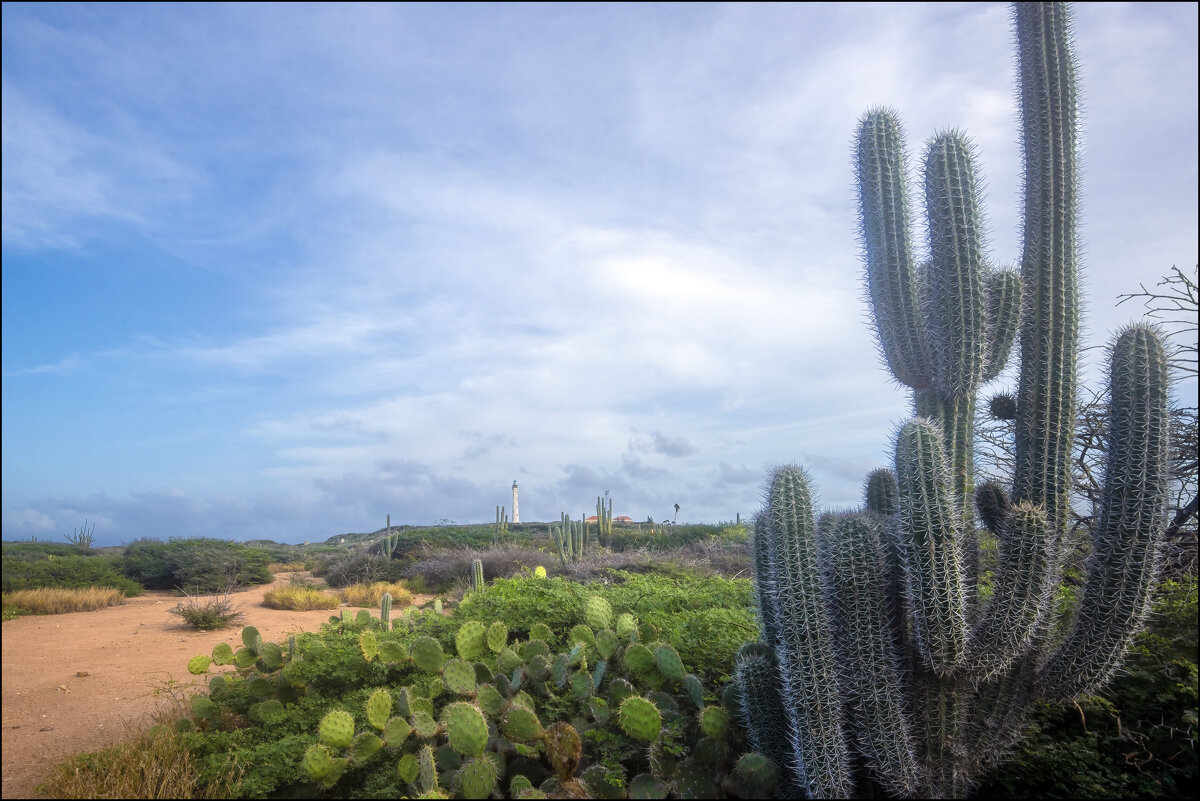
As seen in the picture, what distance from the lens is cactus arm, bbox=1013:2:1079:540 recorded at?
4637 millimetres

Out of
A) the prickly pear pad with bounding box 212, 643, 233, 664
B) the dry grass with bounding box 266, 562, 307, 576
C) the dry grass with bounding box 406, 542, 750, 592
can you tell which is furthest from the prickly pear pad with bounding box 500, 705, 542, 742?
the dry grass with bounding box 266, 562, 307, 576

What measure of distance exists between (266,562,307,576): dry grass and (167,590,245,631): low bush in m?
9.16

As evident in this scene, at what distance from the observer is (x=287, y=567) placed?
20484 millimetres

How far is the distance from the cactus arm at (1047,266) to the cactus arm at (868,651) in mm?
1334

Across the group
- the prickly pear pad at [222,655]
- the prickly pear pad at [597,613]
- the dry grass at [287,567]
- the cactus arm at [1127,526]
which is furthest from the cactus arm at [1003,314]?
the dry grass at [287,567]

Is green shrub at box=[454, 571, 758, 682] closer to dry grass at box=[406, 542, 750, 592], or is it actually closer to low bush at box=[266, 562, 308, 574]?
dry grass at box=[406, 542, 750, 592]

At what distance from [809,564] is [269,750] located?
3645 millimetres

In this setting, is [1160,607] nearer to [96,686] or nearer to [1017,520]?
[1017,520]

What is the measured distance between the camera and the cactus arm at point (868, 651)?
3.98 metres

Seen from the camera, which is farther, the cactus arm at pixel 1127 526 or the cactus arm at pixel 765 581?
the cactus arm at pixel 1127 526

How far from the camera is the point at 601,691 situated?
16.5 feet

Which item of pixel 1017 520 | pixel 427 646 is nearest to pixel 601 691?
pixel 427 646

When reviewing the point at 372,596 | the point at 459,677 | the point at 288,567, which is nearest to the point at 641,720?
the point at 459,677

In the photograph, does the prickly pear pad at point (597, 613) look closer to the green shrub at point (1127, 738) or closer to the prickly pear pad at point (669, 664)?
the prickly pear pad at point (669, 664)
